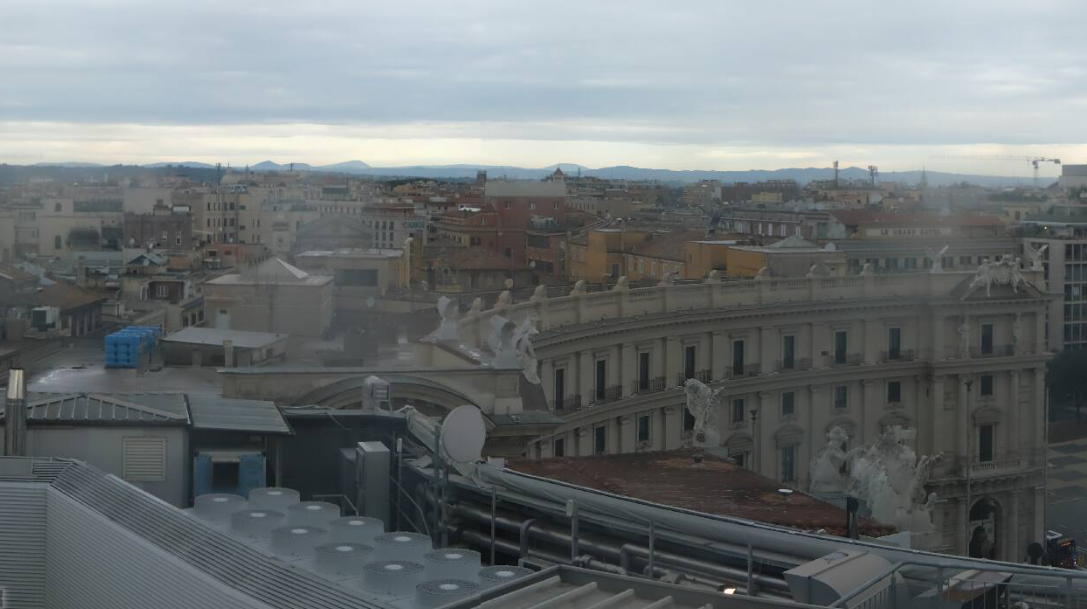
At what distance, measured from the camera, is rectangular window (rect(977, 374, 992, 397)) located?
162 ft

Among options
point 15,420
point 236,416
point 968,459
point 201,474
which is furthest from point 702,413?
point 968,459

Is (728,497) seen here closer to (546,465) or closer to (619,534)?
(546,465)

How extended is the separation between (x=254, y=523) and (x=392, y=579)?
6.71 feet

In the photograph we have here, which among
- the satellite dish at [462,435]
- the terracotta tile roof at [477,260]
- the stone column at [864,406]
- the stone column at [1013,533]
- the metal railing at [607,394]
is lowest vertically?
the stone column at [1013,533]

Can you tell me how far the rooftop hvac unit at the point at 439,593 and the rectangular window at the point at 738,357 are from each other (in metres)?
35.4

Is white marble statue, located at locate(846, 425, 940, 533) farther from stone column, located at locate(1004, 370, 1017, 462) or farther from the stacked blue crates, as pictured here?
stone column, located at locate(1004, 370, 1017, 462)

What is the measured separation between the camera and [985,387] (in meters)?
49.6

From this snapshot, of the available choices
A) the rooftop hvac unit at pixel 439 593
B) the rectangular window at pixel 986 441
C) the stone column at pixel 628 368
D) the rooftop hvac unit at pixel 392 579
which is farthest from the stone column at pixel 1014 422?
the rooftop hvac unit at pixel 439 593

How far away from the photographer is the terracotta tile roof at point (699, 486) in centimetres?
1515

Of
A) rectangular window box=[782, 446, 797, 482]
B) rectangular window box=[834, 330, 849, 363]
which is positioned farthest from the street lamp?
rectangular window box=[782, 446, 797, 482]

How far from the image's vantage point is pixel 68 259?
64438 mm

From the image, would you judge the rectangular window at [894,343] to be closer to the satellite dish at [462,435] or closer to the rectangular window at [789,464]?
the rectangular window at [789,464]

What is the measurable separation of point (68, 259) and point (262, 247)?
909cm

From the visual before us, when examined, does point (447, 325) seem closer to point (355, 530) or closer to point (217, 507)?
point (217, 507)
